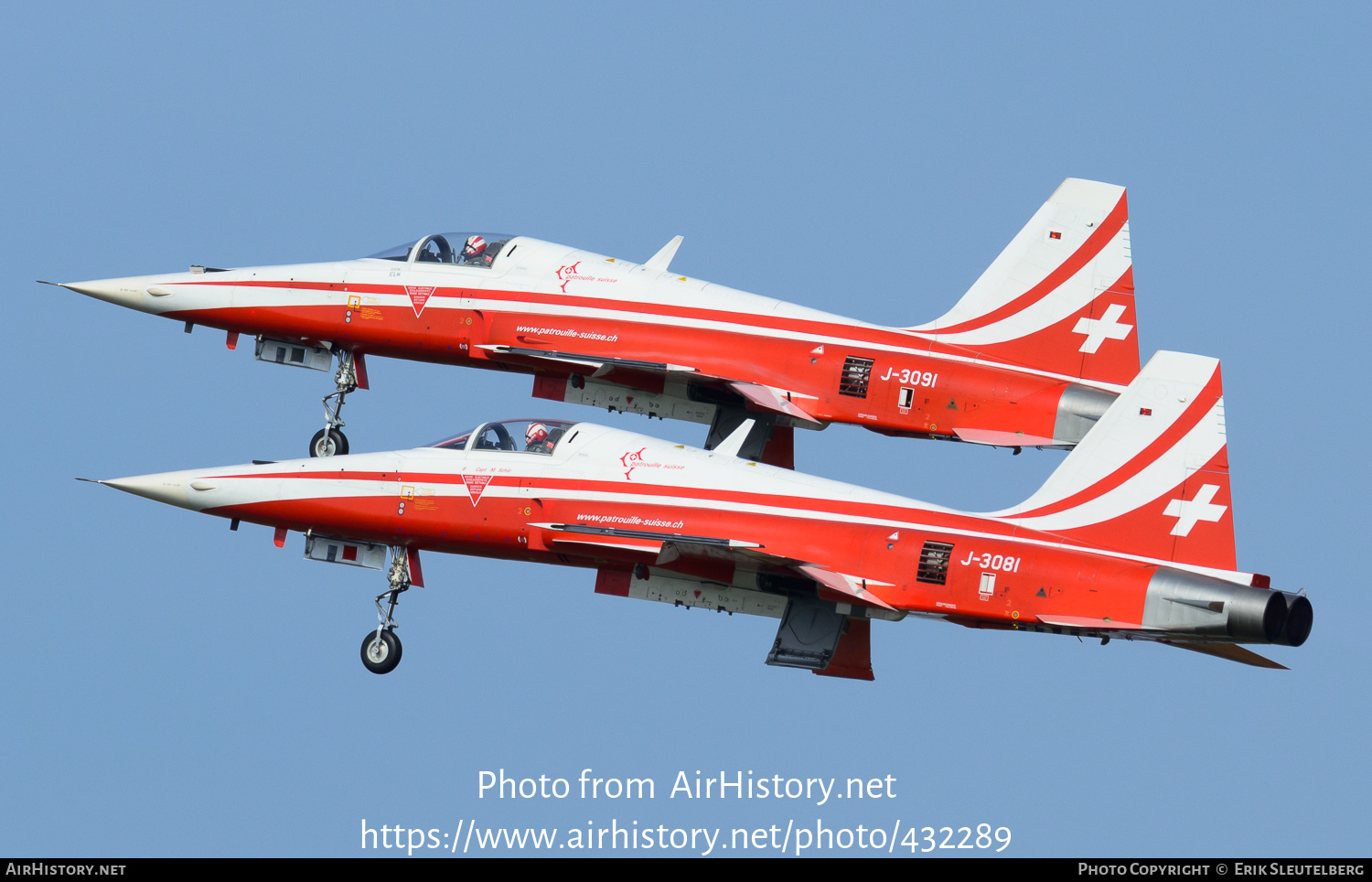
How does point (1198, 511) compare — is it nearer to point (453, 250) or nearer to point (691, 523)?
point (691, 523)

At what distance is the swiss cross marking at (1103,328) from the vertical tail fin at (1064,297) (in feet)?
0.04

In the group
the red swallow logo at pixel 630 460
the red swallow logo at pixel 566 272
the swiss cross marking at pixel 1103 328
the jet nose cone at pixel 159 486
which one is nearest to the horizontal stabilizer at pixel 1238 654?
the swiss cross marking at pixel 1103 328

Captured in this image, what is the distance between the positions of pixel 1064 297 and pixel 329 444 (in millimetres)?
10879

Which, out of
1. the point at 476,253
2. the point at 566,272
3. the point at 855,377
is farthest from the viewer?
the point at 476,253

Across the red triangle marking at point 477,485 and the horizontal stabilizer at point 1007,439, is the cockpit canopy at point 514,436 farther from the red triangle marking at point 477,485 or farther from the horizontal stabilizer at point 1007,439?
the horizontal stabilizer at point 1007,439

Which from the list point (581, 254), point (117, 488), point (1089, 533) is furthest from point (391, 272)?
point (1089, 533)

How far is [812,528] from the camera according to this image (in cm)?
3691

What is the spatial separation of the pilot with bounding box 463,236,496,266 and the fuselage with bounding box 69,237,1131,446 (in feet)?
0.40

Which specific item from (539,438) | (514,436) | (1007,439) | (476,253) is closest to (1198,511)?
(1007,439)

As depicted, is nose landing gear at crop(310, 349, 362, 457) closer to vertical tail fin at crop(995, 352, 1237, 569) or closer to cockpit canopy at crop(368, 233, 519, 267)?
cockpit canopy at crop(368, 233, 519, 267)

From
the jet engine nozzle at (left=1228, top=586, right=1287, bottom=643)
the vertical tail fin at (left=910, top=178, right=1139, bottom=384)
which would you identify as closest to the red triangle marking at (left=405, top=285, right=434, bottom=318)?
the vertical tail fin at (left=910, top=178, right=1139, bottom=384)

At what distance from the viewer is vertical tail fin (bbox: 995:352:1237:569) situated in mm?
35312

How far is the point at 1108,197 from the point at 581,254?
7623 millimetres

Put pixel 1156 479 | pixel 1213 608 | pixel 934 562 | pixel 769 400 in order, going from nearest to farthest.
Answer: pixel 1213 608
pixel 1156 479
pixel 934 562
pixel 769 400
